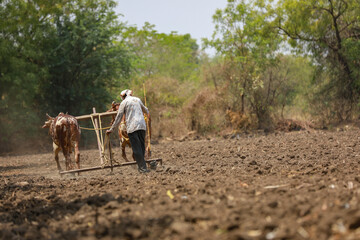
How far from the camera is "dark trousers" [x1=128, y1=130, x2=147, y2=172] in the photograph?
9.30m

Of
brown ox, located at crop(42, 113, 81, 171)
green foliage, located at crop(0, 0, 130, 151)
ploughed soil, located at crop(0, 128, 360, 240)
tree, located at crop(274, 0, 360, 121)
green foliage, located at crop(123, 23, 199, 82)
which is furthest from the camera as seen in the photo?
green foliage, located at crop(123, 23, 199, 82)

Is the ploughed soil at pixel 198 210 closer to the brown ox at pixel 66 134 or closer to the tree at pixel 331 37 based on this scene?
the brown ox at pixel 66 134

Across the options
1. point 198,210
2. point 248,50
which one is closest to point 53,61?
point 248,50

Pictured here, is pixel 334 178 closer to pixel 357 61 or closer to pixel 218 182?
pixel 218 182

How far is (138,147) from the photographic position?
30.7 ft

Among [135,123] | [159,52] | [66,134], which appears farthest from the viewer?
[159,52]

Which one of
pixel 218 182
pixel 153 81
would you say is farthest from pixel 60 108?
pixel 218 182

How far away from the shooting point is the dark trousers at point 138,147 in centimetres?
930

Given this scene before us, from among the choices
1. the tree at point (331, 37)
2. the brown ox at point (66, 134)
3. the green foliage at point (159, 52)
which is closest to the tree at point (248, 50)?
the tree at point (331, 37)

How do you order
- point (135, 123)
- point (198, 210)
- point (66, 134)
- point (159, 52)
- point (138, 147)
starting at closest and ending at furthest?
point (198, 210), point (135, 123), point (138, 147), point (66, 134), point (159, 52)

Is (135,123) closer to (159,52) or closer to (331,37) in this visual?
(331,37)

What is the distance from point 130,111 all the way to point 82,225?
5.05 metres

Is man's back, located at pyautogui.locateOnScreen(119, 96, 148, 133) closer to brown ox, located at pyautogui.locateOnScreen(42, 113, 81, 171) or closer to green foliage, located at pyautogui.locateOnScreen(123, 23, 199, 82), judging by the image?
brown ox, located at pyautogui.locateOnScreen(42, 113, 81, 171)

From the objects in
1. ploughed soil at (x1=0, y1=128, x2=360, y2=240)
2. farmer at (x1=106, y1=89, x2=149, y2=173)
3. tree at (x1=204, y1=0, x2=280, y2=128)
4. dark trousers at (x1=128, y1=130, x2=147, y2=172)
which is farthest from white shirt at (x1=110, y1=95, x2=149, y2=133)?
tree at (x1=204, y1=0, x2=280, y2=128)
